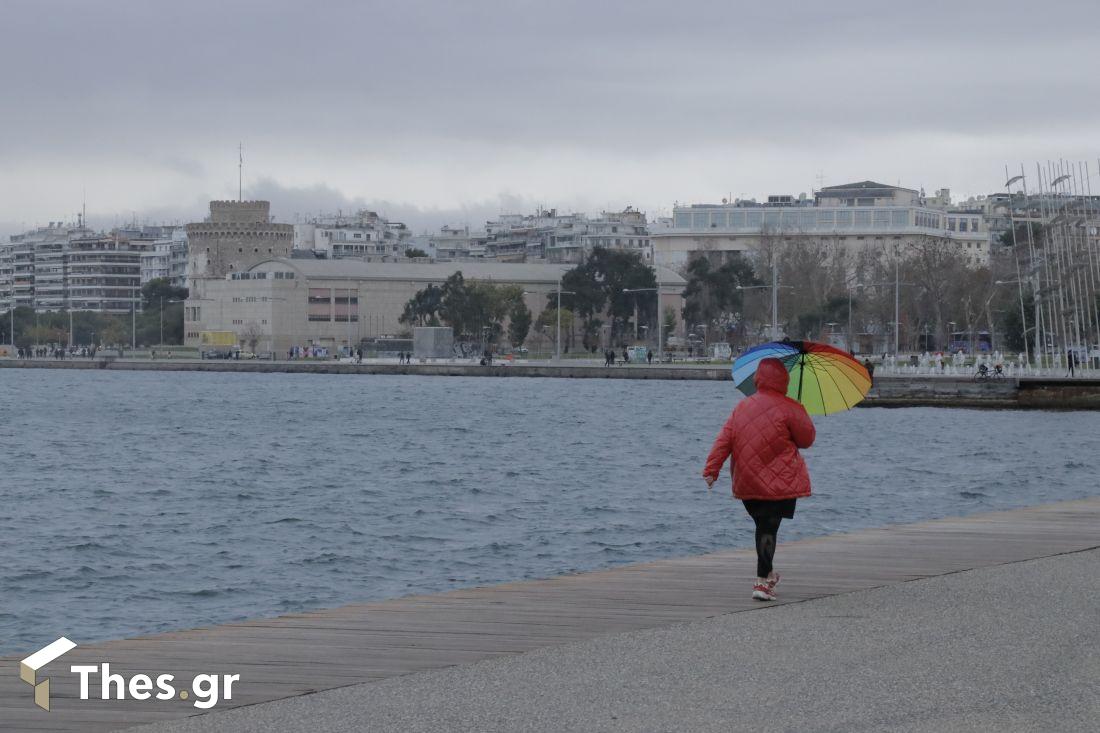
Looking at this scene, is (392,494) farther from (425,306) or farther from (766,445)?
(425,306)

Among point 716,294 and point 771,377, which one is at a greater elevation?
point 716,294

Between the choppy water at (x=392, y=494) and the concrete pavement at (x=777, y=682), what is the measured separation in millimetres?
7839

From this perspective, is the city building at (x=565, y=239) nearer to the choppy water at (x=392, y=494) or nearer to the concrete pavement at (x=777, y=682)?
the choppy water at (x=392, y=494)

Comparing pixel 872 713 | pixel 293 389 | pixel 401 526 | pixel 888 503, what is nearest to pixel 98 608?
pixel 401 526

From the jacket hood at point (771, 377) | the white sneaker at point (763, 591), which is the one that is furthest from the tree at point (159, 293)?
the jacket hood at point (771, 377)

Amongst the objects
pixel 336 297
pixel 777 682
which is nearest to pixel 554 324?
pixel 336 297

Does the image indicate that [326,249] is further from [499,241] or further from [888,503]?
[888,503]

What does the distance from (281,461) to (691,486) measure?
1135 centimetres

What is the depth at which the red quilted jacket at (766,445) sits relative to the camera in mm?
9148

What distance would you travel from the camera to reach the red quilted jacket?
30.0ft

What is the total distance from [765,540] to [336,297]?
4843 inches

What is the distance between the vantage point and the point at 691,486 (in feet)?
96.9

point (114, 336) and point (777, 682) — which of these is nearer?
point (777, 682)

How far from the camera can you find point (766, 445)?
915 cm
